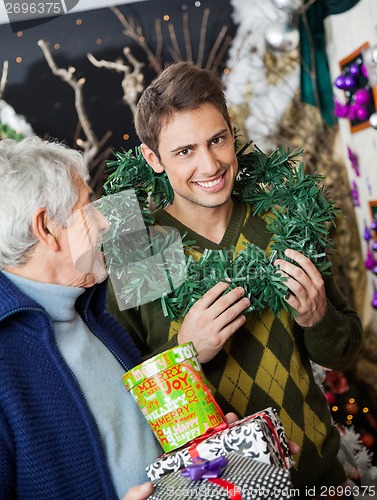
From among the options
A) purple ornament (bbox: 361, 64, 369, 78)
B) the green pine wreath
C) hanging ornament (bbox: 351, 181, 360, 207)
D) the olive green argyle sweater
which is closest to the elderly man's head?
the green pine wreath

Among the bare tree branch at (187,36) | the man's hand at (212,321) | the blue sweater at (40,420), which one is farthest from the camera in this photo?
the bare tree branch at (187,36)

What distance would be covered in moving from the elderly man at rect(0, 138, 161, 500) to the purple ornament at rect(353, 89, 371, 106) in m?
2.00

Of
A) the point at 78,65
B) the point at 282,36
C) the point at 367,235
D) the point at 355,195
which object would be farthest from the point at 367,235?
the point at 78,65

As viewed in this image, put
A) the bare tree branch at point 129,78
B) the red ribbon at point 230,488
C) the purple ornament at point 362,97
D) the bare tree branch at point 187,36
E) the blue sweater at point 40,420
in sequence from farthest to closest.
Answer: the bare tree branch at point 187,36 < the bare tree branch at point 129,78 < the purple ornament at point 362,97 < the blue sweater at point 40,420 < the red ribbon at point 230,488

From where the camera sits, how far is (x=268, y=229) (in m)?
1.43

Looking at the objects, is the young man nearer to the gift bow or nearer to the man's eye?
the man's eye

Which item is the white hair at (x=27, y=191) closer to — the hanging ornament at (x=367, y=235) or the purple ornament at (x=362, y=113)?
the purple ornament at (x=362, y=113)

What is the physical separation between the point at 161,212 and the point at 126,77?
2.09 metres

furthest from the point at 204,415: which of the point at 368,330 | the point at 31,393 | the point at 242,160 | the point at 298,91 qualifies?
the point at 298,91

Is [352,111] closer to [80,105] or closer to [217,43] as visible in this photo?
[217,43]

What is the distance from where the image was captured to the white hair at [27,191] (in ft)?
3.61

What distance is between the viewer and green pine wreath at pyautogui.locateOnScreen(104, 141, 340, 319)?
1344mm

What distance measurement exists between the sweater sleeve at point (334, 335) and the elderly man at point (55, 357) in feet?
1.43

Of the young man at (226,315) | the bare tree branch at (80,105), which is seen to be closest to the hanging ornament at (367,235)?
the bare tree branch at (80,105)
